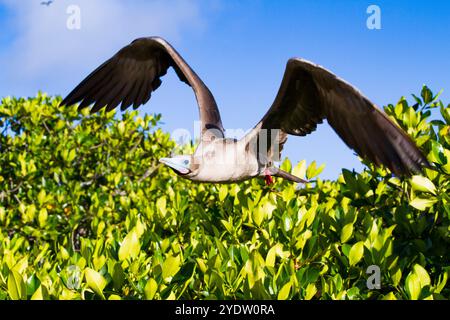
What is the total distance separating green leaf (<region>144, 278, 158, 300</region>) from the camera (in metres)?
2.89

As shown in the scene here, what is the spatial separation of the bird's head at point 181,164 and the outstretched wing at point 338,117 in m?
0.63

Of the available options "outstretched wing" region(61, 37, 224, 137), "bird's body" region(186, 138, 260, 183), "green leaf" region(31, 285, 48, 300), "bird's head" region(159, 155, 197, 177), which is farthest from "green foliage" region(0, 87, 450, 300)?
"outstretched wing" region(61, 37, 224, 137)

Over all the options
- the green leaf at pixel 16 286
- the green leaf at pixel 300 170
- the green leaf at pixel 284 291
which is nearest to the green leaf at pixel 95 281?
the green leaf at pixel 16 286

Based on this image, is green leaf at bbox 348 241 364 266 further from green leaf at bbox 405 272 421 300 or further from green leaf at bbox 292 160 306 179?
green leaf at bbox 292 160 306 179

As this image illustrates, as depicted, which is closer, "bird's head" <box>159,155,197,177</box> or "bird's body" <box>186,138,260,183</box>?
"bird's head" <box>159,155,197,177</box>

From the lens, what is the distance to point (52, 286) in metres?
3.03

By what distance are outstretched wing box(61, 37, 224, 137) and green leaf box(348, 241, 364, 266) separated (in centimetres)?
259

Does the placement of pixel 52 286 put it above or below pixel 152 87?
below

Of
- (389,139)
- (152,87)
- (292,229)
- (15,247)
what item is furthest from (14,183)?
(389,139)

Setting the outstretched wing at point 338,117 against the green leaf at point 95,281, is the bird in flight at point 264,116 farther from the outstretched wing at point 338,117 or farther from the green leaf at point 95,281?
the green leaf at point 95,281

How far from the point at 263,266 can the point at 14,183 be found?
22.0 feet

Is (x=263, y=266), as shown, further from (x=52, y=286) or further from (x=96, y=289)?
(x=52, y=286)

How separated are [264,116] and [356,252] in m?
1.54
